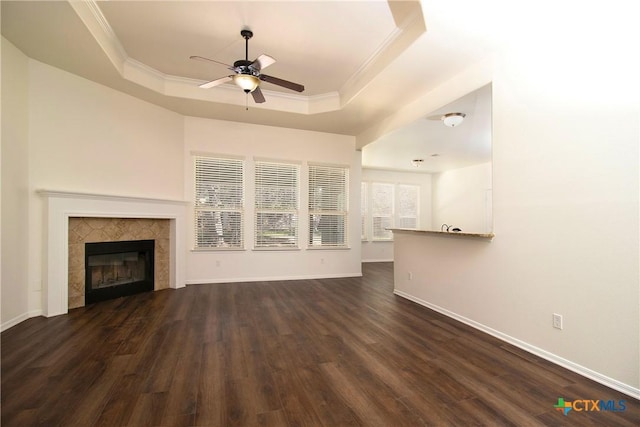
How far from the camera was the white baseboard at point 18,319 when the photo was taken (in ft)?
10.0

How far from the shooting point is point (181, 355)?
254cm

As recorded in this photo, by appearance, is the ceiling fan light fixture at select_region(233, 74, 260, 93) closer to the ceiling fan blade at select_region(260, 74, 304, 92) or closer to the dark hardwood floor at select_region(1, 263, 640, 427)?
the ceiling fan blade at select_region(260, 74, 304, 92)

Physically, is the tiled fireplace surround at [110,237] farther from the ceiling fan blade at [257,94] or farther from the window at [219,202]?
the ceiling fan blade at [257,94]

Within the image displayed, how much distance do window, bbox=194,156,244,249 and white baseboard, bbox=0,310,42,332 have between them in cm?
232

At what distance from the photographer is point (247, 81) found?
3.25 meters

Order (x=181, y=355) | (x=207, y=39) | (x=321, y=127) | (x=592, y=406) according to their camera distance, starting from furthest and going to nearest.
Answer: (x=321, y=127)
(x=207, y=39)
(x=181, y=355)
(x=592, y=406)

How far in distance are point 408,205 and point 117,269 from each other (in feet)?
26.8

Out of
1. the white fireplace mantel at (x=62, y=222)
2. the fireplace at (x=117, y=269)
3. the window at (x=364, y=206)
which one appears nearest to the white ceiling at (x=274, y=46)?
the white fireplace mantel at (x=62, y=222)

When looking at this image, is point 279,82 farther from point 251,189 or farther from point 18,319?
point 18,319

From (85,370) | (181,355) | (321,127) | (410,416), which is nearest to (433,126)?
(321,127)

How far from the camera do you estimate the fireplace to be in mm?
4160

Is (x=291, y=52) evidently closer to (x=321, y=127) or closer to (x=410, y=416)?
(x=321, y=127)

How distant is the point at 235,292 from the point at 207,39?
3725 mm

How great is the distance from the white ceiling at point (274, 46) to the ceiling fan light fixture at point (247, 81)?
1.95ft
